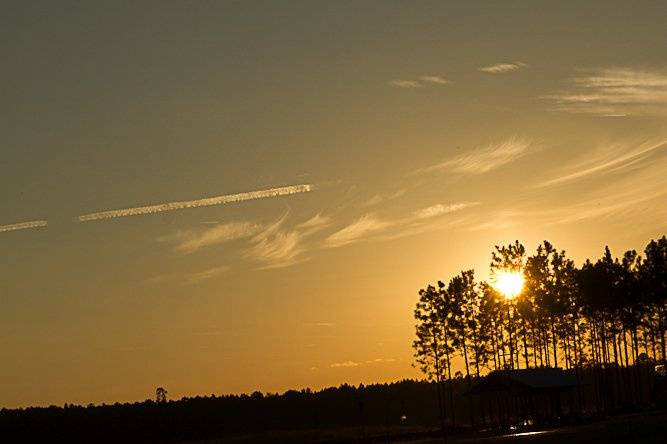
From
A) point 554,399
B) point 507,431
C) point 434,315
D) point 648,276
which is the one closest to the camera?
point 507,431

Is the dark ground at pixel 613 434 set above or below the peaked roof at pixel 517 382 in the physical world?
below

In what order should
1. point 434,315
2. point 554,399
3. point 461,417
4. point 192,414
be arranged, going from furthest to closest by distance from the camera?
point 192,414
point 461,417
point 434,315
point 554,399

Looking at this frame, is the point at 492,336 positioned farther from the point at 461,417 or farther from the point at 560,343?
the point at 461,417

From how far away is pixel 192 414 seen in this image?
195 metres

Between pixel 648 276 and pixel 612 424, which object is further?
pixel 648 276

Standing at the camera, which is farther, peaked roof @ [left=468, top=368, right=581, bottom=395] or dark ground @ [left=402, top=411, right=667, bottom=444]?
peaked roof @ [left=468, top=368, right=581, bottom=395]

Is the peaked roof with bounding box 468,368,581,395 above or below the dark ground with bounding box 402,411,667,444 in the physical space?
above

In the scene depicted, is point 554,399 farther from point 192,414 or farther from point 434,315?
A: point 192,414

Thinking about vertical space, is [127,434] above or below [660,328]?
below

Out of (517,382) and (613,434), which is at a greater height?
(517,382)

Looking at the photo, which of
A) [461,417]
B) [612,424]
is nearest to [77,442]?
[461,417]

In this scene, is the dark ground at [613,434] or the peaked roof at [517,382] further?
the peaked roof at [517,382]

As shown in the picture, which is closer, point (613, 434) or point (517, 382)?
point (613, 434)

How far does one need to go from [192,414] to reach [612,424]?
418 feet
